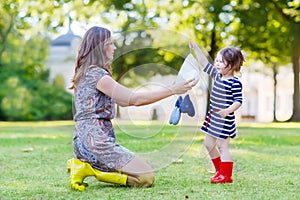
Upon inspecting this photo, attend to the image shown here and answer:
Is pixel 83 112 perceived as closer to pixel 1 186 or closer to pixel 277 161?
pixel 1 186

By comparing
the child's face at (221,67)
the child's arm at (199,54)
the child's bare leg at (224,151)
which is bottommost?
the child's bare leg at (224,151)

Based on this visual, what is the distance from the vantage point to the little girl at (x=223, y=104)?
4.42 meters

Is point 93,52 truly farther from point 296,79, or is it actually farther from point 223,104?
point 296,79

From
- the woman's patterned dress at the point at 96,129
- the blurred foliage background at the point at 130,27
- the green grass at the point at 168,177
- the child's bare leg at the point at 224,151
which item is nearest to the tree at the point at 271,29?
the blurred foliage background at the point at 130,27

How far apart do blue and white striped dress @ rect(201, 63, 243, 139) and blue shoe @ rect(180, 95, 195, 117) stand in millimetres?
375

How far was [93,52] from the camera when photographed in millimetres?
4188

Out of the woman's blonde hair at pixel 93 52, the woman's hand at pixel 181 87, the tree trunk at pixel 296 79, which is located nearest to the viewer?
the woman's hand at pixel 181 87

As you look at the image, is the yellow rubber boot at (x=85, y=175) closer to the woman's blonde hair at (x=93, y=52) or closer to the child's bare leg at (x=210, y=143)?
the woman's blonde hair at (x=93, y=52)

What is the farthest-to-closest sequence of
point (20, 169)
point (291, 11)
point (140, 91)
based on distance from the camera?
point (291, 11) → point (20, 169) → point (140, 91)

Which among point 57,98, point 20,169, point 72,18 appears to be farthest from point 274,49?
point 20,169

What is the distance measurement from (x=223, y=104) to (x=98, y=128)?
1009 mm

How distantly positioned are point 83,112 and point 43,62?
80.4 ft

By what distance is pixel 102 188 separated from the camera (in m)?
4.16

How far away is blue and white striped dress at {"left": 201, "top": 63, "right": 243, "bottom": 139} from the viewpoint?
4.43 m
